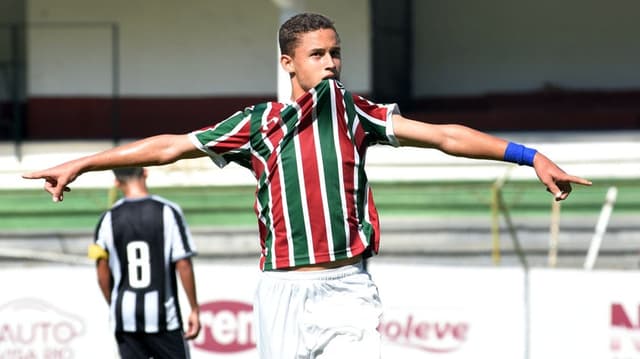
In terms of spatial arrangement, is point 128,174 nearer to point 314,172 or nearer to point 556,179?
point 314,172

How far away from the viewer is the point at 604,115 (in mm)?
16234

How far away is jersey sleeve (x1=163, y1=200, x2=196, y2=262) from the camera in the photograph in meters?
7.54

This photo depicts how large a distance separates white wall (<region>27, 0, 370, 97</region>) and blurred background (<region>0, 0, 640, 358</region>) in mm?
18

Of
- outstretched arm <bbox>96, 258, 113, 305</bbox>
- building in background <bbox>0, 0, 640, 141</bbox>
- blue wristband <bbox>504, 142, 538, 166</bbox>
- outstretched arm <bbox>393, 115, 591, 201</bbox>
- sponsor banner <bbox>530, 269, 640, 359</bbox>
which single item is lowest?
sponsor banner <bbox>530, 269, 640, 359</bbox>

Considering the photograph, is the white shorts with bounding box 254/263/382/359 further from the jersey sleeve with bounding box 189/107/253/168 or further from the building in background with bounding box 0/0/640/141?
the building in background with bounding box 0/0/640/141

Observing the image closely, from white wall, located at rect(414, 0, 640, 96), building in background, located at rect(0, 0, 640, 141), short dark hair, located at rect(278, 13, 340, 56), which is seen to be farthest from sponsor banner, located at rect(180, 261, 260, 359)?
white wall, located at rect(414, 0, 640, 96)

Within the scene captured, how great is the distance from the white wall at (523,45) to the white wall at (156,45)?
2447 mm

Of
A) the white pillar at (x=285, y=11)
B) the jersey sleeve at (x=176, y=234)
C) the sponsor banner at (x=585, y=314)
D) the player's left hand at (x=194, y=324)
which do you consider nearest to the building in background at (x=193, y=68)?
the white pillar at (x=285, y=11)

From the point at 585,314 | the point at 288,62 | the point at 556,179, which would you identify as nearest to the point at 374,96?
the point at 585,314

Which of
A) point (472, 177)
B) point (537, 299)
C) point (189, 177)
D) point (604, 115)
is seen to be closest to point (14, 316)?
point (537, 299)

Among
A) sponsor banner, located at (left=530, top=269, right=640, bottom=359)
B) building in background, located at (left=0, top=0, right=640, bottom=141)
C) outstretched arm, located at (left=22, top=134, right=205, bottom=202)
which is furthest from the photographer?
building in background, located at (left=0, top=0, right=640, bottom=141)

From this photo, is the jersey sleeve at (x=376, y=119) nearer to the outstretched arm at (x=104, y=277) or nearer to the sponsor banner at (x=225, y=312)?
the outstretched arm at (x=104, y=277)

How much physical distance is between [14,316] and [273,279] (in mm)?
5612

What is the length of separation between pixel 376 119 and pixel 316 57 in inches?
11.9
